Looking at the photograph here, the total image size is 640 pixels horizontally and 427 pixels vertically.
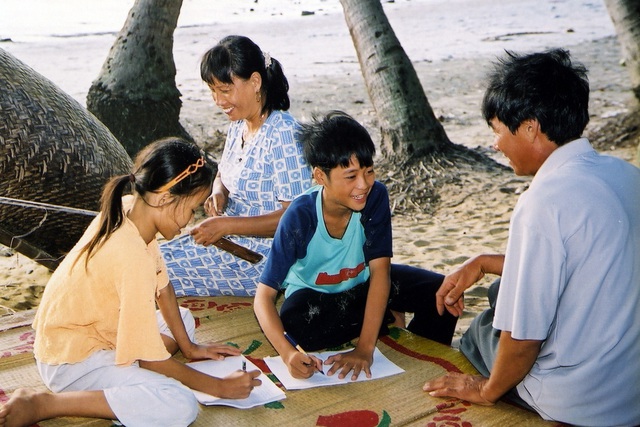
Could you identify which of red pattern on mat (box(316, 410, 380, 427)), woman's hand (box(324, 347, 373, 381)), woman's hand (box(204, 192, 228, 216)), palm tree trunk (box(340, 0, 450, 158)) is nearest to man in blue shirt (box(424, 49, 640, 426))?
red pattern on mat (box(316, 410, 380, 427))

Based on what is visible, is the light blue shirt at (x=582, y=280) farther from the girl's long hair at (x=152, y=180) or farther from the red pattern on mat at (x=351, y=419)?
the girl's long hair at (x=152, y=180)

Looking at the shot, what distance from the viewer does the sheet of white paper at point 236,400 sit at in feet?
8.12

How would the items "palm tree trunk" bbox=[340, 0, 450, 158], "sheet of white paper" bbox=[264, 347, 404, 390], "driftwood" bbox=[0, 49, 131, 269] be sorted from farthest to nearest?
"palm tree trunk" bbox=[340, 0, 450, 158] → "driftwood" bbox=[0, 49, 131, 269] → "sheet of white paper" bbox=[264, 347, 404, 390]

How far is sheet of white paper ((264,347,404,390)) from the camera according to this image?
8.60 ft

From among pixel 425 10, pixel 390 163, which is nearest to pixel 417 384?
pixel 390 163

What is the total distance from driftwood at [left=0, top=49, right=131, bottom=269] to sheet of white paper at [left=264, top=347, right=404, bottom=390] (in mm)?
1594

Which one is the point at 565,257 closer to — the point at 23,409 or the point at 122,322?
the point at 122,322

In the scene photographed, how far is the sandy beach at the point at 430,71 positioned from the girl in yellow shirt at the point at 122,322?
44.0 inches

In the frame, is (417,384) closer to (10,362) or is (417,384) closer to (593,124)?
(10,362)

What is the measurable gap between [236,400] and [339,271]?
684 millimetres

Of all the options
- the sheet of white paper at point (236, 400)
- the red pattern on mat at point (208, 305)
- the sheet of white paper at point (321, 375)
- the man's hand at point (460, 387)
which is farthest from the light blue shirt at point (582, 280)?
the red pattern on mat at point (208, 305)

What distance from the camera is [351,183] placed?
8.68 feet

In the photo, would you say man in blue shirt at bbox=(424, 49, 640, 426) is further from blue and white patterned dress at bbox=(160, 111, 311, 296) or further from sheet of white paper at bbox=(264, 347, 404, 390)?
blue and white patterned dress at bbox=(160, 111, 311, 296)

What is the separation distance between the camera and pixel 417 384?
8.74 feet
